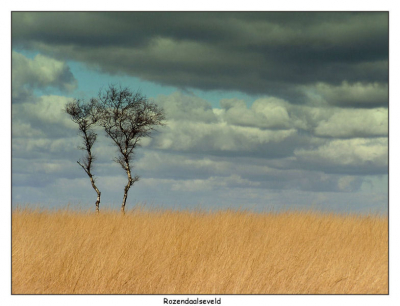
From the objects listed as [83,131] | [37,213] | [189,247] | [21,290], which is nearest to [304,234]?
[189,247]

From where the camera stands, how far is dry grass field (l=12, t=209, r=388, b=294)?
9.38 meters

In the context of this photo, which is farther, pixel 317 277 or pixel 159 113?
pixel 159 113

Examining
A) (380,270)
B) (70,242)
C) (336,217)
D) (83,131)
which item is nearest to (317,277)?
(380,270)

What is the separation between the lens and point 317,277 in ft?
33.0

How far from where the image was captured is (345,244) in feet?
43.6

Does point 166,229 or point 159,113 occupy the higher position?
point 159,113

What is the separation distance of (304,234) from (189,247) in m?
4.61

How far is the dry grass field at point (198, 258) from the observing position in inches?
369

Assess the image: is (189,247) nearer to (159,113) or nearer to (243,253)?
(243,253)

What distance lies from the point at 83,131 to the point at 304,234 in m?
14.4

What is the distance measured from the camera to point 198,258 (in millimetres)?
10891

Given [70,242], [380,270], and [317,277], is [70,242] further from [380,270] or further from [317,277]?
[380,270]

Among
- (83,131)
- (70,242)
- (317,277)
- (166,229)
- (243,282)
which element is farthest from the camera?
(83,131)

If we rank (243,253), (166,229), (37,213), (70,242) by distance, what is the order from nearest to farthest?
(243,253)
(70,242)
(166,229)
(37,213)
